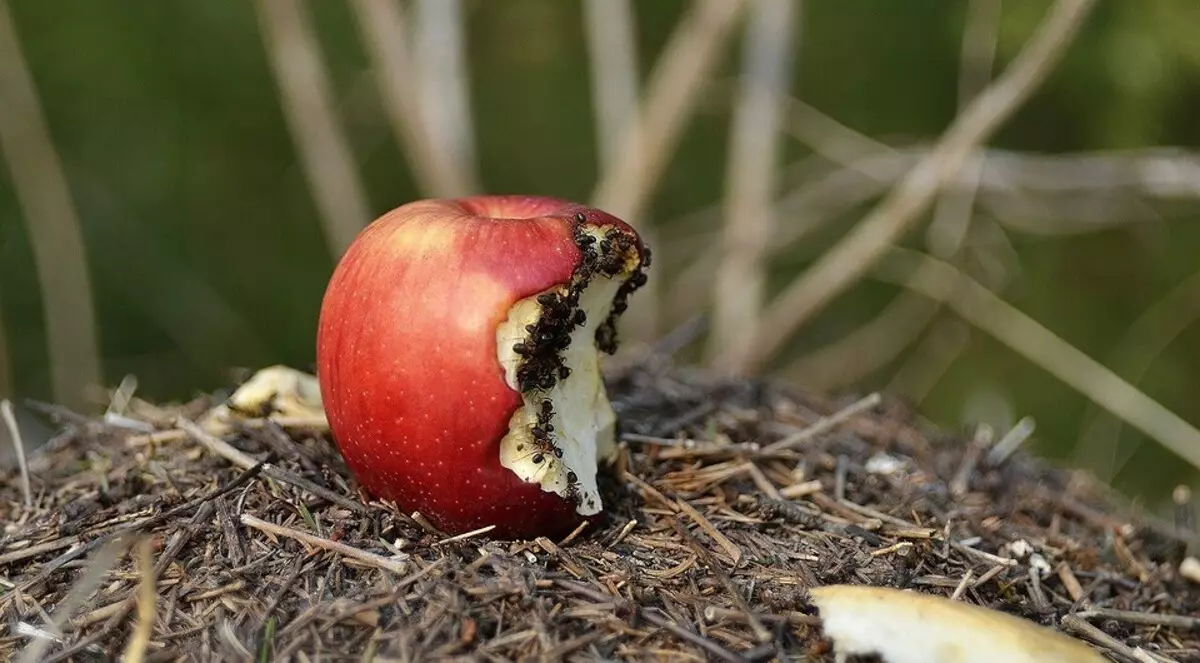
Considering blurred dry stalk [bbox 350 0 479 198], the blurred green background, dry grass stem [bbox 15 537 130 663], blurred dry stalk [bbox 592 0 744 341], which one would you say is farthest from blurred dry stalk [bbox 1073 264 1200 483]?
dry grass stem [bbox 15 537 130 663]

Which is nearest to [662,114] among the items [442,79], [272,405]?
[442,79]

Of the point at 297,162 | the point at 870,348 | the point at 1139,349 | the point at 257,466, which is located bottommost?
the point at 870,348

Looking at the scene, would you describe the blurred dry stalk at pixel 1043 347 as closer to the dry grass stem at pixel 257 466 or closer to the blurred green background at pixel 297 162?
the blurred green background at pixel 297 162

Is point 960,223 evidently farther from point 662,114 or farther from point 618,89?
point 618,89

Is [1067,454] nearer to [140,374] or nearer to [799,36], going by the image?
[799,36]

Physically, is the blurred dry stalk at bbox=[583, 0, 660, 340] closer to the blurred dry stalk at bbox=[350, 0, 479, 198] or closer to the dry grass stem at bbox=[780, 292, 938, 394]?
the blurred dry stalk at bbox=[350, 0, 479, 198]

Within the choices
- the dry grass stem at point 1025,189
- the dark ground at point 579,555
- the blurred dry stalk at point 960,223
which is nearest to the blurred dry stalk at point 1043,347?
the blurred dry stalk at point 960,223
